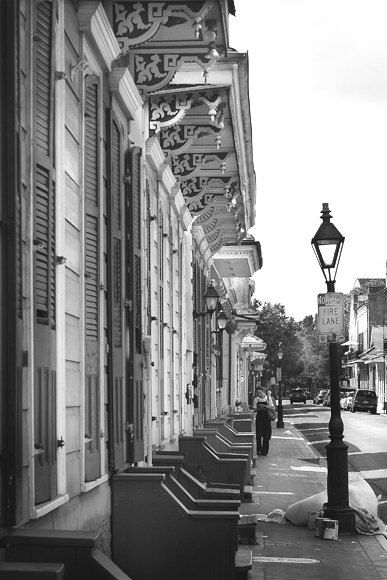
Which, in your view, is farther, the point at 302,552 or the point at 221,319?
the point at 221,319

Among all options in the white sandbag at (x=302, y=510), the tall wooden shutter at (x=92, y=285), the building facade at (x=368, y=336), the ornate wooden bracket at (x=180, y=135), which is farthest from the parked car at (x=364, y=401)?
the tall wooden shutter at (x=92, y=285)

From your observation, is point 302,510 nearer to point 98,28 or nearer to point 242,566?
point 242,566

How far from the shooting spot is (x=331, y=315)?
49.6ft

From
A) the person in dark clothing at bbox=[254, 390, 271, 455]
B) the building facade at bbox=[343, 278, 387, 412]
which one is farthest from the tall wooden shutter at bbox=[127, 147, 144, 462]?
the building facade at bbox=[343, 278, 387, 412]

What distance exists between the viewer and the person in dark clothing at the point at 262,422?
2718 cm

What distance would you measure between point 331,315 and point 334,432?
65.8 inches

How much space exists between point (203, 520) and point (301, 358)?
132 m

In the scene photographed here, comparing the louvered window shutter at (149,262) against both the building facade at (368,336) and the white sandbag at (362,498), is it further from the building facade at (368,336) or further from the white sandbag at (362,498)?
the building facade at (368,336)

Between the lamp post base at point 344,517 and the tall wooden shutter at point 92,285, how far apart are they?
5723 millimetres

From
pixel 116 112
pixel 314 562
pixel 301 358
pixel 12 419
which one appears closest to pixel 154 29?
pixel 116 112

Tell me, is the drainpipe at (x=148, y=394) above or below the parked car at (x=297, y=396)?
above

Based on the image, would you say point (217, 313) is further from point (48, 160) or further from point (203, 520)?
point (48, 160)

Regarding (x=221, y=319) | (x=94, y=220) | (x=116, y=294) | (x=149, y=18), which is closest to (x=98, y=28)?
(x=149, y=18)

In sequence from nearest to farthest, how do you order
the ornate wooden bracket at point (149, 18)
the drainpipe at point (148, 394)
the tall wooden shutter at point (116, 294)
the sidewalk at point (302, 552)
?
the ornate wooden bracket at point (149, 18), the tall wooden shutter at point (116, 294), the sidewalk at point (302, 552), the drainpipe at point (148, 394)
